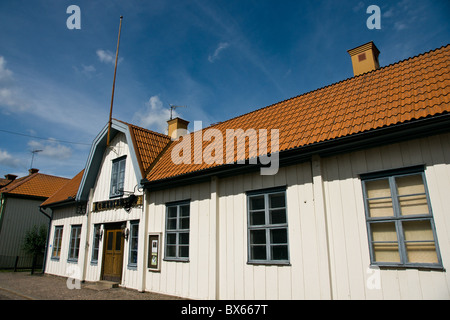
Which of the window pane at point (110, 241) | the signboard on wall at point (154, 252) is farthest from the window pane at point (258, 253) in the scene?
the window pane at point (110, 241)

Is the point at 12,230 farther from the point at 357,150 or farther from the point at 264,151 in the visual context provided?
the point at 357,150

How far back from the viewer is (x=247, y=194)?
8266 mm

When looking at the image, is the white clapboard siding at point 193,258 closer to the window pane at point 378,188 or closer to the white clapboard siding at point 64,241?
the window pane at point 378,188

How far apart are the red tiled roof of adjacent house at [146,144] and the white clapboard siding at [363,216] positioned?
7.09 metres

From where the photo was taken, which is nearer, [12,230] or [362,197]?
[362,197]

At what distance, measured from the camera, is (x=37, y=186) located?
75.8ft

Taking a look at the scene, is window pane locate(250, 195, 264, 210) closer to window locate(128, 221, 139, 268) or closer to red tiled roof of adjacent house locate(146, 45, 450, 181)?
red tiled roof of adjacent house locate(146, 45, 450, 181)

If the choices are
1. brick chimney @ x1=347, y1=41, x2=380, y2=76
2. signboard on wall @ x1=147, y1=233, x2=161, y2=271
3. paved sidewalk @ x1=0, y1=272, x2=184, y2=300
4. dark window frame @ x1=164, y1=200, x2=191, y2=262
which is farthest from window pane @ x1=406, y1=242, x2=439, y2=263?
signboard on wall @ x1=147, y1=233, x2=161, y2=271

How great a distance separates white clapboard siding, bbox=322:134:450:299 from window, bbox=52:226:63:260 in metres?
14.7

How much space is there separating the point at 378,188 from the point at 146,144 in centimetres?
895

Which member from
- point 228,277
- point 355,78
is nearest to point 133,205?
point 228,277

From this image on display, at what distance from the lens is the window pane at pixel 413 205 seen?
5.66 meters

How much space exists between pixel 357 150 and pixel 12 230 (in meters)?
22.3

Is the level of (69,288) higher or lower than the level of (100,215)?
lower
